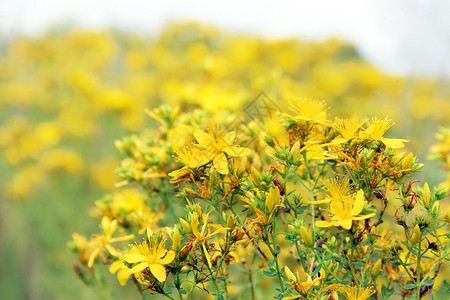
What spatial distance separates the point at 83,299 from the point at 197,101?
85.0 inches

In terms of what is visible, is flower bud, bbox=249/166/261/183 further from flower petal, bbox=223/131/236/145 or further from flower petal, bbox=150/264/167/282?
flower petal, bbox=150/264/167/282

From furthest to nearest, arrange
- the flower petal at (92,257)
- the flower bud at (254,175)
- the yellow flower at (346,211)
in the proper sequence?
the flower petal at (92,257), the flower bud at (254,175), the yellow flower at (346,211)

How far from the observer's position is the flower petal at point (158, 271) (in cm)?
93

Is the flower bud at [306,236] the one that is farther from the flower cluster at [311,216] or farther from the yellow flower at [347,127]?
the yellow flower at [347,127]

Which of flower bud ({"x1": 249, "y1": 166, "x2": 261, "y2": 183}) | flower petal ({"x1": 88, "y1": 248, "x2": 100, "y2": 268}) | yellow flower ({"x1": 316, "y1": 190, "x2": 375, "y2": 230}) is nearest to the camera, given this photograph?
yellow flower ({"x1": 316, "y1": 190, "x2": 375, "y2": 230})

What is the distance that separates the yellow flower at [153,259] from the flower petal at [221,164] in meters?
0.24

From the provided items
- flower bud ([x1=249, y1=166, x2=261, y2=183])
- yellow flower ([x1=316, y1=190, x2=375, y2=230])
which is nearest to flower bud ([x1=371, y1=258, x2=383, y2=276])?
yellow flower ([x1=316, y1=190, x2=375, y2=230])

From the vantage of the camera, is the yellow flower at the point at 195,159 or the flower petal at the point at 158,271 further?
the yellow flower at the point at 195,159

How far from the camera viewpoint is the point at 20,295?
12.2 feet

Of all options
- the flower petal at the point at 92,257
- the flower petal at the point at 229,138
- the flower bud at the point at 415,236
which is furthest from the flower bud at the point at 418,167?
the flower petal at the point at 92,257

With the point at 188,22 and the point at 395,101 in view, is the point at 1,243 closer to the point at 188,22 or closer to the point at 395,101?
the point at 188,22

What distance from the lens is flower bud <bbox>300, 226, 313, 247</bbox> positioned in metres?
0.95

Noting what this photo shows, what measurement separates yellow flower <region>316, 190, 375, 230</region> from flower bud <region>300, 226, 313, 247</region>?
52 mm

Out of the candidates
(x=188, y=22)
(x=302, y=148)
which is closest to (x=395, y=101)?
(x=188, y=22)
